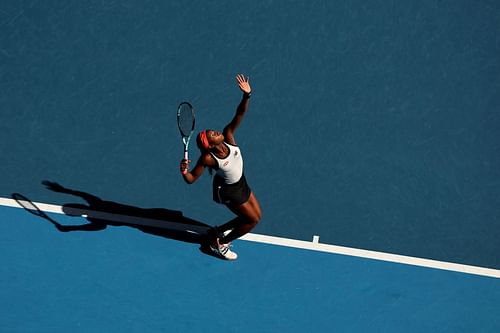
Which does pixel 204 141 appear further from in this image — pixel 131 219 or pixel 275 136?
pixel 131 219

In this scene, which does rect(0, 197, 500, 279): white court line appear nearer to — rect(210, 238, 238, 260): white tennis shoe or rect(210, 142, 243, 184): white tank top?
rect(210, 238, 238, 260): white tennis shoe

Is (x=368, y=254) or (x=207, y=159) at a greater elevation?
(x=368, y=254)

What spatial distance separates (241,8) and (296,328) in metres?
3.91

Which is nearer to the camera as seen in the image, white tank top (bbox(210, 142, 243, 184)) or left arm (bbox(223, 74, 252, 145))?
white tank top (bbox(210, 142, 243, 184))

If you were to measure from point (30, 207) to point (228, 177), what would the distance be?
275 centimetres

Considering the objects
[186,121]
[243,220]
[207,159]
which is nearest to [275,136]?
[186,121]

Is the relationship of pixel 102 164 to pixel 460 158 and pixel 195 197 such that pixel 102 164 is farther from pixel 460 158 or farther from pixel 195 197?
pixel 460 158

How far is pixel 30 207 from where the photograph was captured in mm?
8016

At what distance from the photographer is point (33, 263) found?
7363 millimetres

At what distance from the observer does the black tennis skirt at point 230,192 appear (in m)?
6.95

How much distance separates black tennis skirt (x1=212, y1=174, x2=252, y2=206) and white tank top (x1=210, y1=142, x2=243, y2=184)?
62 mm

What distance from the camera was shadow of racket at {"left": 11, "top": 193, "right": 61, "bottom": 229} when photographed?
25.9 feet

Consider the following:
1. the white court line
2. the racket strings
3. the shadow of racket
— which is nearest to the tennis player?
the white court line

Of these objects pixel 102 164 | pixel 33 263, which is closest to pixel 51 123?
pixel 102 164
